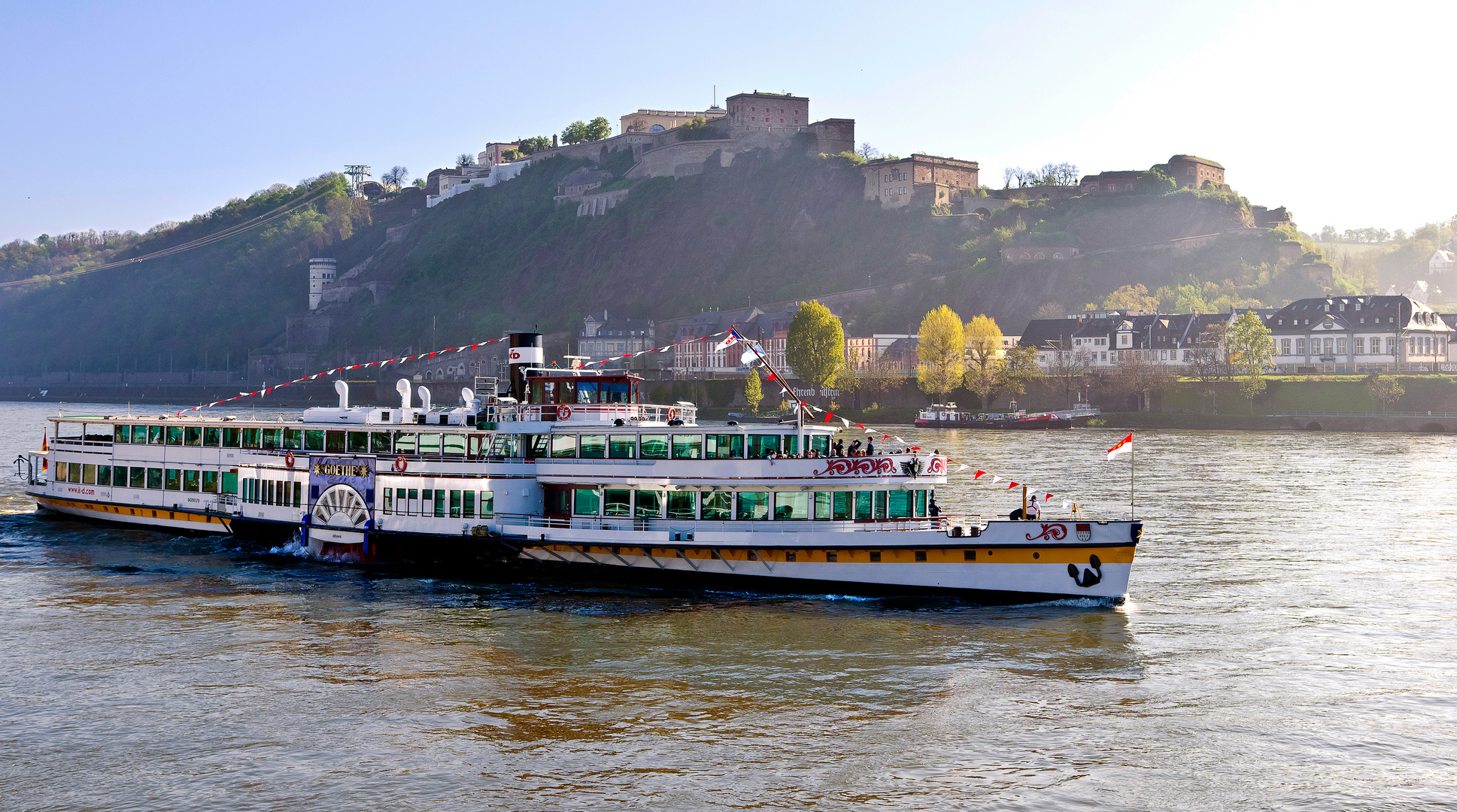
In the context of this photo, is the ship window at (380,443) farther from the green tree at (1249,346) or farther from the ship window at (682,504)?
the green tree at (1249,346)

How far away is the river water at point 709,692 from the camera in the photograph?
58.2ft

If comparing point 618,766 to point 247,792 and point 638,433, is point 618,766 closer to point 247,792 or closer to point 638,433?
point 247,792

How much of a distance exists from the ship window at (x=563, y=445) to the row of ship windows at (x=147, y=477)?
13005 mm

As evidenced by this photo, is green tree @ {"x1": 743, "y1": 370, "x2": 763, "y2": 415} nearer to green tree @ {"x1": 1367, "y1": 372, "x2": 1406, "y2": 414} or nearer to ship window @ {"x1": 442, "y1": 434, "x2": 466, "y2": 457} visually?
green tree @ {"x1": 1367, "y1": 372, "x2": 1406, "y2": 414}

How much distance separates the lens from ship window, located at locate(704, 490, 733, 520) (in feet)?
102

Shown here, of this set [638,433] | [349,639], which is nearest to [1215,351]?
[638,433]

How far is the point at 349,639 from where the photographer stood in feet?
85.0

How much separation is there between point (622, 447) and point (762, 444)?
401 cm

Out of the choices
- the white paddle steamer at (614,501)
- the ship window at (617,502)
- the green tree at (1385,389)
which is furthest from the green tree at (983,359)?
the ship window at (617,502)

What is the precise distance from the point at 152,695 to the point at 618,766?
31.9 ft

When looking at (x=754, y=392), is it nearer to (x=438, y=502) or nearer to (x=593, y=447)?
(x=438, y=502)

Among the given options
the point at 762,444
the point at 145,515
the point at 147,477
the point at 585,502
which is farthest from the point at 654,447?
the point at 145,515

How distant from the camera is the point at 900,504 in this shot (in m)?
30.4

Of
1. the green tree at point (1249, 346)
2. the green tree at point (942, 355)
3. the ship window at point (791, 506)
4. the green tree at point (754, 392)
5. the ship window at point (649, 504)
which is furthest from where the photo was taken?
the green tree at point (754, 392)
